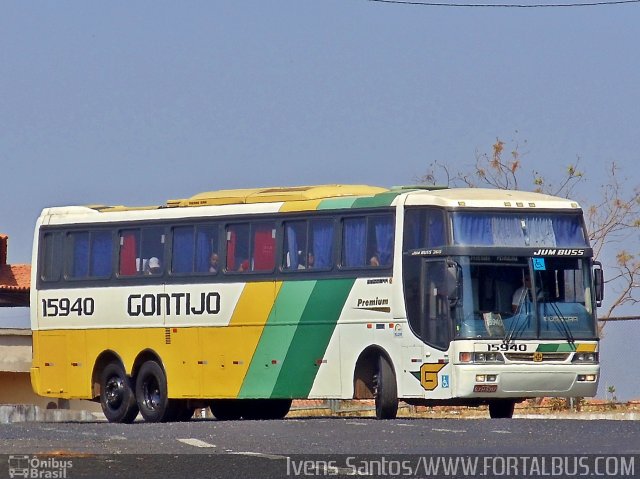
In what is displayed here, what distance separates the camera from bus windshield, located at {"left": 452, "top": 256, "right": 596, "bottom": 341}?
2467cm

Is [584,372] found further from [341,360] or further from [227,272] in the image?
[227,272]

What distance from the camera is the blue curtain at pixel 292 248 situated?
26.5 m

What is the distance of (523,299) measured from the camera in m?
24.9

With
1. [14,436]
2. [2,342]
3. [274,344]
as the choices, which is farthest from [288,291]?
[2,342]

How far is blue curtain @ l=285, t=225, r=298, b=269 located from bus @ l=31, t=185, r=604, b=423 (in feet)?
0.09

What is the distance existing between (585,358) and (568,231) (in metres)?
1.81

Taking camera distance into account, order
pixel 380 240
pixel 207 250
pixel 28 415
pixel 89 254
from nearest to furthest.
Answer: pixel 380 240, pixel 207 250, pixel 89 254, pixel 28 415

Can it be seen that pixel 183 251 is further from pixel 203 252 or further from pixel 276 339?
pixel 276 339

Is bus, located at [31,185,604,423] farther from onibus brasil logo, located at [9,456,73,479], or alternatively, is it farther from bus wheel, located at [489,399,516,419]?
onibus brasil logo, located at [9,456,73,479]

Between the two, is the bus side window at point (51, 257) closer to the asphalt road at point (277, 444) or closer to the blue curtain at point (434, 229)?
the asphalt road at point (277, 444)

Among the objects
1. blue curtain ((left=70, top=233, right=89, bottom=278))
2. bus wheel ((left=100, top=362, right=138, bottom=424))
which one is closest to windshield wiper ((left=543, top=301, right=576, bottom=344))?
bus wheel ((left=100, top=362, right=138, bottom=424))

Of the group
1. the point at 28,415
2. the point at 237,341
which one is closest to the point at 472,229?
the point at 237,341

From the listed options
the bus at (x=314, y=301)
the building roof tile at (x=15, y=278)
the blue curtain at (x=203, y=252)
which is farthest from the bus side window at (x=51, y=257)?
the building roof tile at (x=15, y=278)

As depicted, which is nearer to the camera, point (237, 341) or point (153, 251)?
point (237, 341)
